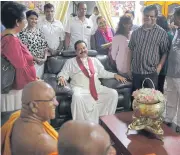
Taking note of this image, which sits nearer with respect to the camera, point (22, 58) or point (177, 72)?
point (22, 58)

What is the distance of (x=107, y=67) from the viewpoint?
3.38 metres

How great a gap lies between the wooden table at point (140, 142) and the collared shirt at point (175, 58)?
0.67 meters

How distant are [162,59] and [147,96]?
0.84 m

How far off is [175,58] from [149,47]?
11.2 inches

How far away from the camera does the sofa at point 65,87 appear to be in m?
2.76

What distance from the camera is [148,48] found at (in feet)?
8.53

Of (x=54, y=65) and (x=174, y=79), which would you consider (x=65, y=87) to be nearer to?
(x=54, y=65)

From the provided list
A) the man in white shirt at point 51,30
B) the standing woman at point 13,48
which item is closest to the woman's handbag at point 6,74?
the standing woman at point 13,48

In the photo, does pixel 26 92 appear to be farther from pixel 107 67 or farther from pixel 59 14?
pixel 59 14

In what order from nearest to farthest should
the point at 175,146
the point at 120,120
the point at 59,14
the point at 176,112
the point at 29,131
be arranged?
the point at 29,131 < the point at 175,146 < the point at 120,120 < the point at 176,112 < the point at 59,14

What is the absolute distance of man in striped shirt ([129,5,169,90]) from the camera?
2.56m

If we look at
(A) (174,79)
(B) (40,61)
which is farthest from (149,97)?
(B) (40,61)

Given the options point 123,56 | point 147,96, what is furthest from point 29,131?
point 123,56

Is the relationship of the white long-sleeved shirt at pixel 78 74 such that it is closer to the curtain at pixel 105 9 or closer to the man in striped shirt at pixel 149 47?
the man in striped shirt at pixel 149 47
